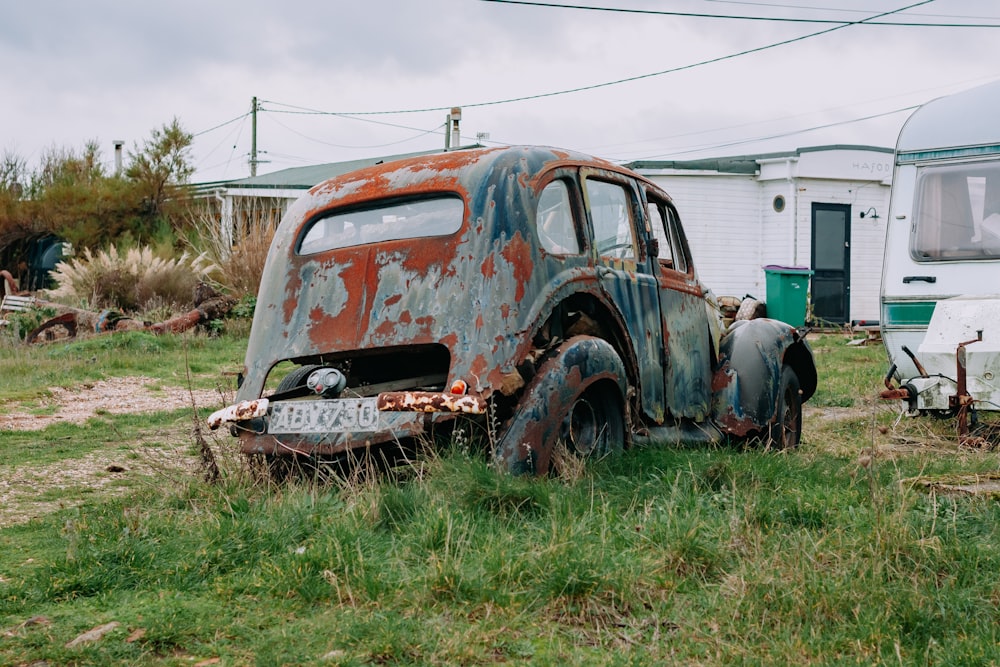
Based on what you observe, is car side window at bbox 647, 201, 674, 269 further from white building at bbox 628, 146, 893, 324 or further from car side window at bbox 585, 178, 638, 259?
white building at bbox 628, 146, 893, 324

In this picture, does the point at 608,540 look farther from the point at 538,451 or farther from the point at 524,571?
the point at 538,451

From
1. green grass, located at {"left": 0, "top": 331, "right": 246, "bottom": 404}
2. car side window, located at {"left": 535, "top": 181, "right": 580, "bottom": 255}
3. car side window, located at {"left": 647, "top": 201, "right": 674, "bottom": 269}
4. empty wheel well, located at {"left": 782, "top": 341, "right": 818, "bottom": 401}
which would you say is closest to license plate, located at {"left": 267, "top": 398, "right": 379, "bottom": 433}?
car side window, located at {"left": 535, "top": 181, "right": 580, "bottom": 255}

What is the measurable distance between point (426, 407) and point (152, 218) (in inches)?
911

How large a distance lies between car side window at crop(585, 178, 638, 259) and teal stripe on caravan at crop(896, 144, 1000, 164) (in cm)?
378

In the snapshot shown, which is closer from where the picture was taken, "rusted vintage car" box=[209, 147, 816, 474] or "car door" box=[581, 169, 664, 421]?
"rusted vintage car" box=[209, 147, 816, 474]

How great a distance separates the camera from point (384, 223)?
576cm

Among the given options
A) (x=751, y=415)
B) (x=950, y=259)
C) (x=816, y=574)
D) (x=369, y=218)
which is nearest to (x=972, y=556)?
(x=816, y=574)

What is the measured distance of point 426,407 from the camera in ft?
15.9

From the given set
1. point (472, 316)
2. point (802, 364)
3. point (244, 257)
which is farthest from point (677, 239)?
point (244, 257)

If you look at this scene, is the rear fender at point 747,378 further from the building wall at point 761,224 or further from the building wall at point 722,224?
the building wall at point 722,224

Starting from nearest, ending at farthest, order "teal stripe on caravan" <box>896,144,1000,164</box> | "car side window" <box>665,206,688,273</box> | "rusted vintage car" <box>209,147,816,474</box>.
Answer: "rusted vintage car" <box>209,147,816,474</box>
"car side window" <box>665,206,688,273</box>
"teal stripe on caravan" <box>896,144,1000,164</box>

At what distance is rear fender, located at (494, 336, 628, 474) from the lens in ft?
16.2

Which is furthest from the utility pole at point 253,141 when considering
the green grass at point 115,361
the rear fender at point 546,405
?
the rear fender at point 546,405

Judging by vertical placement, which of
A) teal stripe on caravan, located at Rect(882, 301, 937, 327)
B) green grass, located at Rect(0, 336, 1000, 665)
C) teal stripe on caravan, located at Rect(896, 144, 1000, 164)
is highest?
teal stripe on caravan, located at Rect(896, 144, 1000, 164)
